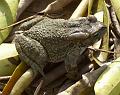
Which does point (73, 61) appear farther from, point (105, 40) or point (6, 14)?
point (6, 14)

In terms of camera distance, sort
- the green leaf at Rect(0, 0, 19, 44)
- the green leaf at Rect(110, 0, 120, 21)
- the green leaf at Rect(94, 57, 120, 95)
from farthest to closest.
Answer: the green leaf at Rect(0, 0, 19, 44), the green leaf at Rect(110, 0, 120, 21), the green leaf at Rect(94, 57, 120, 95)

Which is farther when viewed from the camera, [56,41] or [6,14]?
[6,14]

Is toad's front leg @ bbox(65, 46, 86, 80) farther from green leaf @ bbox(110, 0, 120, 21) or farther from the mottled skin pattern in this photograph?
green leaf @ bbox(110, 0, 120, 21)

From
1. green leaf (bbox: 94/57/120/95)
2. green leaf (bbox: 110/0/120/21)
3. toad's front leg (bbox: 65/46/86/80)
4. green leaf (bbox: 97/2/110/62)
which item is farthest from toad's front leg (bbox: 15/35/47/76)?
green leaf (bbox: 110/0/120/21)

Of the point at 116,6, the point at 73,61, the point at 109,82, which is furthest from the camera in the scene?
the point at 116,6

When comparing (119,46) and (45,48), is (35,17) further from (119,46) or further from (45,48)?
(119,46)

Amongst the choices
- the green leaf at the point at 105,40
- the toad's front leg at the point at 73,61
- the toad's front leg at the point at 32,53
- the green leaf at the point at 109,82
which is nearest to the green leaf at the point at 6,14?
the toad's front leg at the point at 32,53

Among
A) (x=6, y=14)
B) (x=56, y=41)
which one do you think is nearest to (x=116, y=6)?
(x=56, y=41)

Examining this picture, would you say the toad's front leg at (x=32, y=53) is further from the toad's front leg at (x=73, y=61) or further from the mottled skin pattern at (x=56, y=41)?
the toad's front leg at (x=73, y=61)
